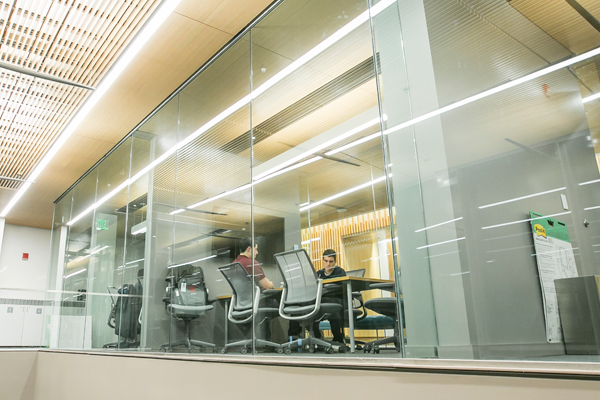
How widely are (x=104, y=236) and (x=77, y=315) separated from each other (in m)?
1.36

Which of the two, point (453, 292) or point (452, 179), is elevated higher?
point (452, 179)

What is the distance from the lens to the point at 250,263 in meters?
3.75

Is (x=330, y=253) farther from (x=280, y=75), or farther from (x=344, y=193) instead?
(x=280, y=75)

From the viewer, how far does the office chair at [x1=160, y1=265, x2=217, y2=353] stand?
443cm

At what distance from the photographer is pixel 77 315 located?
6.86 meters

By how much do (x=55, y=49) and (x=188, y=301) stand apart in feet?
9.22

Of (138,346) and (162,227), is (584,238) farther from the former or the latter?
(138,346)

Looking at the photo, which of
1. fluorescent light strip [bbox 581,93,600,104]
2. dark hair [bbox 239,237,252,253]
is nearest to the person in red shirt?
dark hair [bbox 239,237,252,253]

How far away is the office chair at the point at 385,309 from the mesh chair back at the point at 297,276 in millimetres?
652

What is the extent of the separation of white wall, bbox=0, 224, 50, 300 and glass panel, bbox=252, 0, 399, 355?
8.25 m

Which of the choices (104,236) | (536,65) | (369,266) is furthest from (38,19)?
(536,65)

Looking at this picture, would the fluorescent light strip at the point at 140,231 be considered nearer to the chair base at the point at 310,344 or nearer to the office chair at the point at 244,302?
the office chair at the point at 244,302

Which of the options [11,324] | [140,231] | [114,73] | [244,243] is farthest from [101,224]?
[11,324]

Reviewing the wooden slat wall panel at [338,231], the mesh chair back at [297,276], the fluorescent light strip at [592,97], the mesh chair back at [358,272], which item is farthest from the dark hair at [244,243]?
the fluorescent light strip at [592,97]
